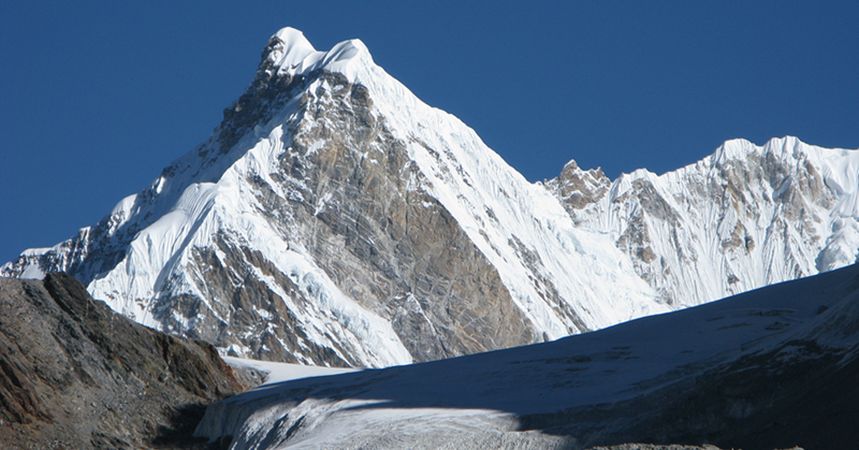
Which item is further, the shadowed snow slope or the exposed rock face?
the exposed rock face

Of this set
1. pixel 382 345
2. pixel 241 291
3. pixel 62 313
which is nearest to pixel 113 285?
pixel 241 291

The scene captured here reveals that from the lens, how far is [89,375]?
76.1 meters

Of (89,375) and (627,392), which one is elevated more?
(89,375)

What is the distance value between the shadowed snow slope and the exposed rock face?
111 inches

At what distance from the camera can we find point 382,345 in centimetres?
19188

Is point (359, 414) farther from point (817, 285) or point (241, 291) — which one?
point (241, 291)

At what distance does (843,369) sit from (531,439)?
368 inches

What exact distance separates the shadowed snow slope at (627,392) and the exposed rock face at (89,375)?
2.82 meters

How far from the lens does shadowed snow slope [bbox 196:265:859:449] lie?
2298 inches

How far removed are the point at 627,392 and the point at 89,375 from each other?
73.0 ft

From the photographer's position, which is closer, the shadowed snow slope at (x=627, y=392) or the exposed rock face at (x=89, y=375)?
the shadowed snow slope at (x=627, y=392)

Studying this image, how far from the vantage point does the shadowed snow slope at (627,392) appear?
58.4m

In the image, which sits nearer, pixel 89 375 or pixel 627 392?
pixel 627 392

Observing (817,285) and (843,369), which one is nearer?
(843,369)
